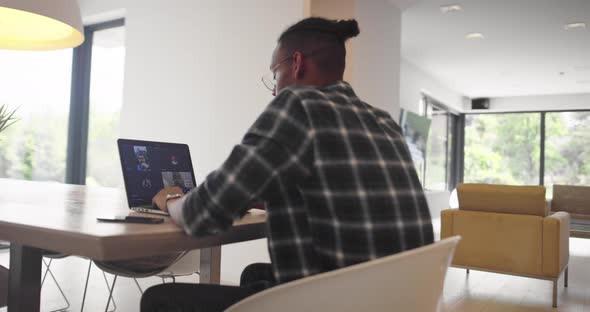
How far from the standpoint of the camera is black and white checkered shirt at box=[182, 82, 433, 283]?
3.06ft

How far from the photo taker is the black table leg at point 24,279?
116cm

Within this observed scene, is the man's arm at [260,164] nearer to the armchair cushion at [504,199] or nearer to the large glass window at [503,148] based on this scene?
the armchair cushion at [504,199]

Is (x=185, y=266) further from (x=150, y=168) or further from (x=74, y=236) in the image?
(x=74, y=236)

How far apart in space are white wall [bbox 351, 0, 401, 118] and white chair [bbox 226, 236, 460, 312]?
3818mm

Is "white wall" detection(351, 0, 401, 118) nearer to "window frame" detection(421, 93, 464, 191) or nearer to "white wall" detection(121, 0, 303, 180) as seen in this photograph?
"white wall" detection(121, 0, 303, 180)

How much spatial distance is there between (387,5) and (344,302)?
4.85 metres

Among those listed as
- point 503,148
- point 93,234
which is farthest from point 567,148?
point 93,234

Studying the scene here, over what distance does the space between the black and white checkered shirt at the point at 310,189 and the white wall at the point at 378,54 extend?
3.71 m

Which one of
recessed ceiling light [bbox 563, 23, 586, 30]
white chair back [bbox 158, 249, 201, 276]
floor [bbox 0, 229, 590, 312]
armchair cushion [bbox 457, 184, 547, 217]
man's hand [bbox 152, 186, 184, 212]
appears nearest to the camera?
man's hand [bbox 152, 186, 184, 212]

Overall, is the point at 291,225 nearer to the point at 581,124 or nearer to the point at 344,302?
the point at 344,302

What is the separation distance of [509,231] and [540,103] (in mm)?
8771

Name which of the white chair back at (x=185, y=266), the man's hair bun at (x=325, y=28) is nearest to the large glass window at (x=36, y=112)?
the white chair back at (x=185, y=266)

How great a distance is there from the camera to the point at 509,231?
12.4 ft

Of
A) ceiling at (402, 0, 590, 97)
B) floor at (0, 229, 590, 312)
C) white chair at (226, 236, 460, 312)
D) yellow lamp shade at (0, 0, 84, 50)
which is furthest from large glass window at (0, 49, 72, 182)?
white chair at (226, 236, 460, 312)
